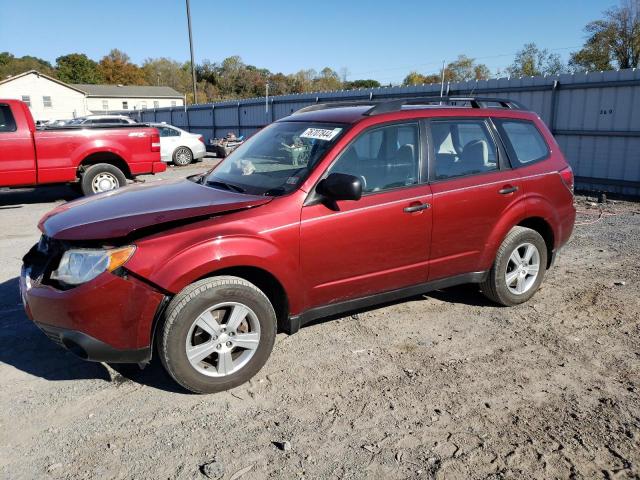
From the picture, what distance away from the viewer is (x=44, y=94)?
194 feet

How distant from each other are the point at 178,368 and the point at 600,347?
3.20m

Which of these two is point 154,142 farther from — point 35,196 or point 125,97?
point 125,97

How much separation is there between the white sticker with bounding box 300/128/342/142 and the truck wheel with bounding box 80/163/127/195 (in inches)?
301

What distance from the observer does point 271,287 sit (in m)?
3.73

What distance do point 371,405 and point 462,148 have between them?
95.0 inches

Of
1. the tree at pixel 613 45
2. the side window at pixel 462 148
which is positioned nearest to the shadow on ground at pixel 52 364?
the side window at pixel 462 148

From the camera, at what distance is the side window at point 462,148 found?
4.40 m

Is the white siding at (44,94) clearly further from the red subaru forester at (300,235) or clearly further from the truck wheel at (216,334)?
the truck wheel at (216,334)

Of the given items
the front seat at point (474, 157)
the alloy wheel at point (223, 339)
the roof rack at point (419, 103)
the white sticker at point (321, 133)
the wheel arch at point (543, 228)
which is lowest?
the alloy wheel at point (223, 339)

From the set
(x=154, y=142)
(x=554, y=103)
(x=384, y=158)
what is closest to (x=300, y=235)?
(x=384, y=158)

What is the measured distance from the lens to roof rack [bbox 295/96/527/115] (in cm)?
428

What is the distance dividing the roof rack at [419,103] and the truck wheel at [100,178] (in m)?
7.13

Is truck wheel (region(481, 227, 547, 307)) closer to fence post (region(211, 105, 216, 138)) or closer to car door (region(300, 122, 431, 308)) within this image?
car door (region(300, 122, 431, 308))

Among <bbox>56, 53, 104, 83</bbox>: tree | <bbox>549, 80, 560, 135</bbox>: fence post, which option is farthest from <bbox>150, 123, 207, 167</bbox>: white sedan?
<bbox>56, 53, 104, 83</bbox>: tree
